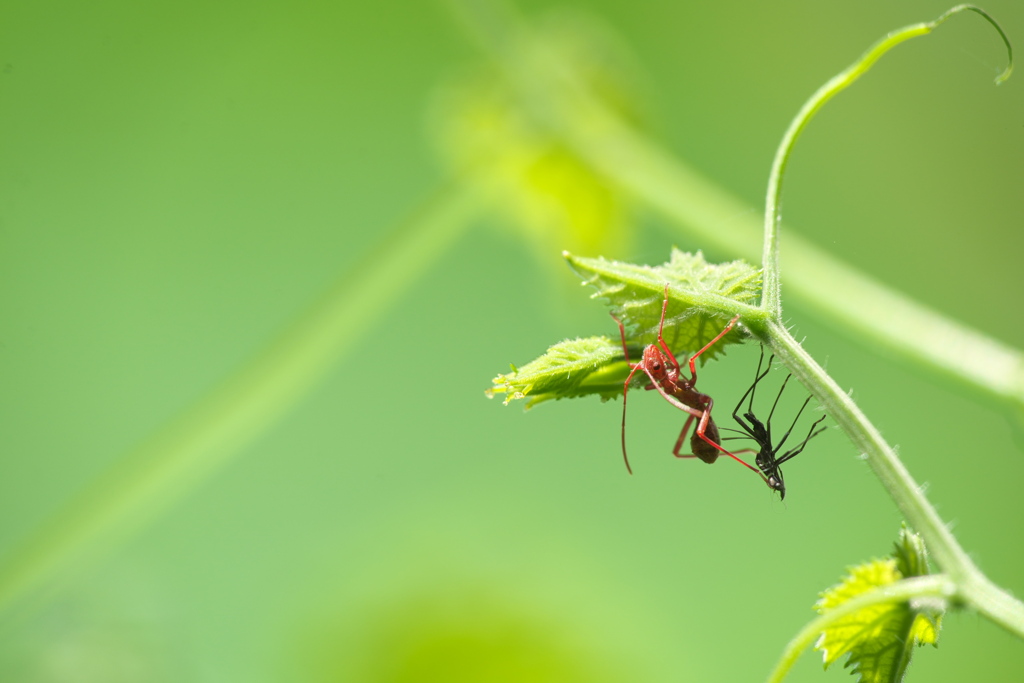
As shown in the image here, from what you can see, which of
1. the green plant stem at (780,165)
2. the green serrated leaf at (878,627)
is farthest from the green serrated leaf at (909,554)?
the green plant stem at (780,165)

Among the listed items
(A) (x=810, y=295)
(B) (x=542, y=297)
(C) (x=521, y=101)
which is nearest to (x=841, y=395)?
(A) (x=810, y=295)

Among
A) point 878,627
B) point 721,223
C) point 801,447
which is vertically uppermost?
point 721,223

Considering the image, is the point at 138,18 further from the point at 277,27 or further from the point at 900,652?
the point at 900,652

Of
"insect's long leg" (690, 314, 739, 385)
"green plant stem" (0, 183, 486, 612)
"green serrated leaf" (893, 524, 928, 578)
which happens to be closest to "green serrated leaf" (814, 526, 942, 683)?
"green serrated leaf" (893, 524, 928, 578)

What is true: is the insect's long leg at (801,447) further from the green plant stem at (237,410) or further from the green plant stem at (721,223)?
the green plant stem at (237,410)

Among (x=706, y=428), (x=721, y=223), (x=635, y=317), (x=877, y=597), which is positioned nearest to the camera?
(x=877, y=597)

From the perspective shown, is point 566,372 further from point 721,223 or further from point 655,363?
point 721,223

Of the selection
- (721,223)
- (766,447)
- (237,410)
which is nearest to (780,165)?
(766,447)

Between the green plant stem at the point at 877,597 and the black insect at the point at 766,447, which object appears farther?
the black insect at the point at 766,447
